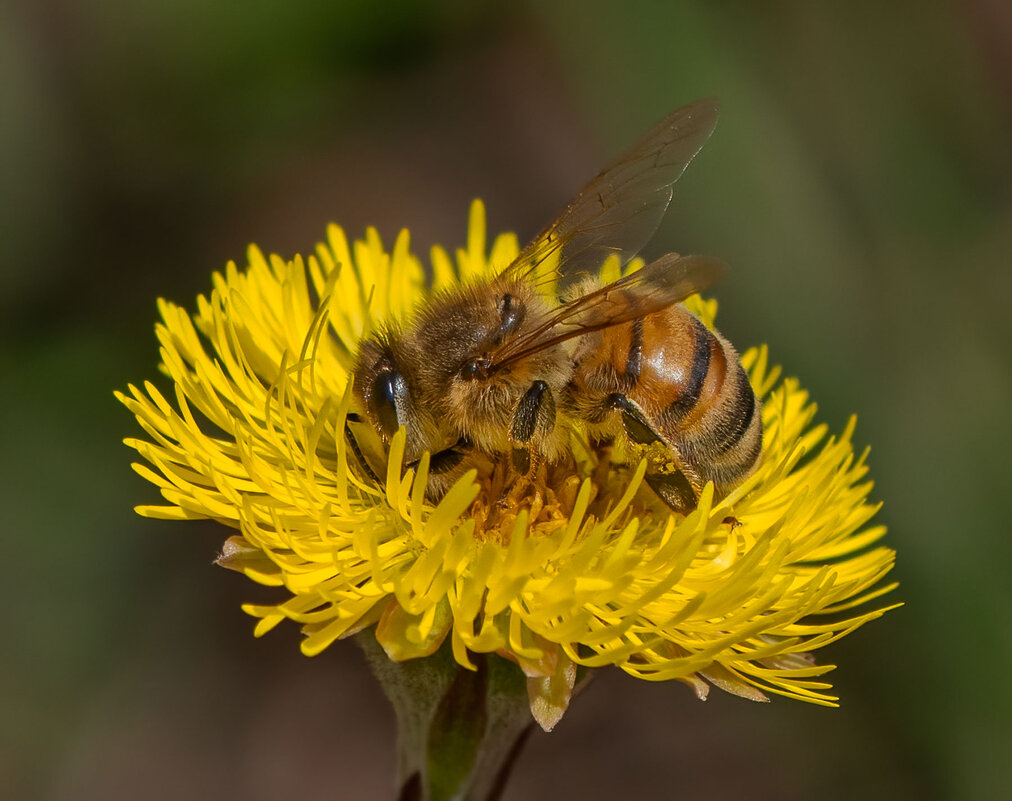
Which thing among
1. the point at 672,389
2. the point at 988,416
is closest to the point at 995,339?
the point at 988,416

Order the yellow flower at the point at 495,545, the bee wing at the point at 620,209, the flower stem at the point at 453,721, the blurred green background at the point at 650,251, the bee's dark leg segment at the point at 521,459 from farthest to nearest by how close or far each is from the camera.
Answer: the blurred green background at the point at 650,251
the bee wing at the point at 620,209
the bee's dark leg segment at the point at 521,459
the flower stem at the point at 453,721
the yellow flower at the point at 495,545

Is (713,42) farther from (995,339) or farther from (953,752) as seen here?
(953,752)

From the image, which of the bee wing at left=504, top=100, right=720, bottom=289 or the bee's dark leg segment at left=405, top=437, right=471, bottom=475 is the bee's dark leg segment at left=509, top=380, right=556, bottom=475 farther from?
the bee wing at left=504, top=100, right=720, bottom=289

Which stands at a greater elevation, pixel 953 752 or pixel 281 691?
pixel 281 691

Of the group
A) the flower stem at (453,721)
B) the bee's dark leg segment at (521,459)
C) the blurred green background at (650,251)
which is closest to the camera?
the flower stem at (453,721)

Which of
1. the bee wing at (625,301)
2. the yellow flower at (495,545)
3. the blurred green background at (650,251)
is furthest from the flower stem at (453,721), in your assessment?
the blurred green background at (650,251)

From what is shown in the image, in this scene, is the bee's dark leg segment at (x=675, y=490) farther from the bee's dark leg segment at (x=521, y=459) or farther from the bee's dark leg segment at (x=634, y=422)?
the bee's dark leg segment at (x=521, y=459)
